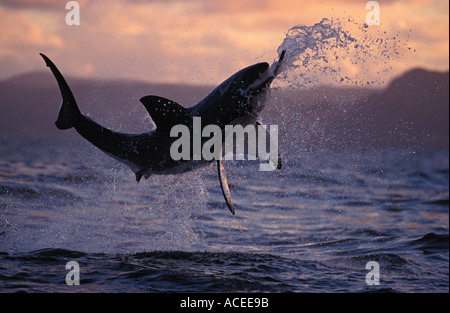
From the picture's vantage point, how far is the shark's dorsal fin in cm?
974

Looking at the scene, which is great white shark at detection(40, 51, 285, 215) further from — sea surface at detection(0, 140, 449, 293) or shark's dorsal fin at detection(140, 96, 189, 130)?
sea surface at detection(0, 140, 449, 293)

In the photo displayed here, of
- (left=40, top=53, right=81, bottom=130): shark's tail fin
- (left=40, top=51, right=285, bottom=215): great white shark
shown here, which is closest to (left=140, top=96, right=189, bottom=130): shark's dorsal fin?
(left=40, top=51, right=285, bottom=215): great white shark

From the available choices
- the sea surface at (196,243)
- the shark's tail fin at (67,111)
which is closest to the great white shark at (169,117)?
the shark's tail fin at (67,111)

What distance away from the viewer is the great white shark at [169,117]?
9.51 metres

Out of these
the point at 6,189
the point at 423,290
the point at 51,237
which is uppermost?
the point at 6,189

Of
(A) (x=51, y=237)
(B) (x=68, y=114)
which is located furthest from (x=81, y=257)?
(B) (x=68, y=114)

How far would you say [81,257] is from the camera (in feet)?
37.8

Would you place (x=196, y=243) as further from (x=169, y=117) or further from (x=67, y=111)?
(x=67, y=111)

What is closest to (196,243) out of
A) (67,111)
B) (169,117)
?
(169,117)

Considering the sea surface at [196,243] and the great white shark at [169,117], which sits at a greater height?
the great white shark at [169,117]

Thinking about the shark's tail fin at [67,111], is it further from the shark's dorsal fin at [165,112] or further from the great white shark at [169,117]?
the shark's dorsal fin at [165,112]

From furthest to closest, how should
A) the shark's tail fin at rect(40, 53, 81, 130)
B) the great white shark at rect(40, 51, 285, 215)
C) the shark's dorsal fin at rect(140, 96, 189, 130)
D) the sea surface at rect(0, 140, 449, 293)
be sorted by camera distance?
the shark's tail fin at rect(40, 53, 81, 130)
the sea surface at rect(0, 140, 449, 293)
the shark's dorsal fin at rect(140, 96, 189, 130)
the great white shark at rect(40, 51, 285, 215)

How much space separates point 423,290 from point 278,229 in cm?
671
